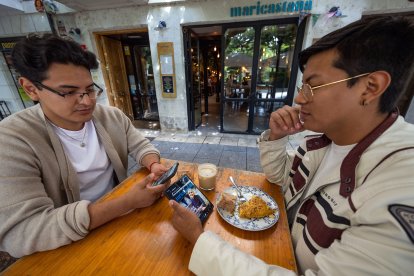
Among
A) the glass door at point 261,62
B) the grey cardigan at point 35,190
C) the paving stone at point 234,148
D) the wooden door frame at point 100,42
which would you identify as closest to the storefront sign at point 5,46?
the wooden door frame at point 100,42

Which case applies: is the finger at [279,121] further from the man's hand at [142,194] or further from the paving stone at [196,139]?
the paving stone at [196,139]

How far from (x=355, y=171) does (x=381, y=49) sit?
53cm

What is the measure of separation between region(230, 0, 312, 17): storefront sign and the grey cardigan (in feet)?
13.1

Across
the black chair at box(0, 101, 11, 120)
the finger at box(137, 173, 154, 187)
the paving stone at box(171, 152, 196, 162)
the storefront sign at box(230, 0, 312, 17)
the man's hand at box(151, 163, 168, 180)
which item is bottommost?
the paving stone at box(171, 152, 196, 162)

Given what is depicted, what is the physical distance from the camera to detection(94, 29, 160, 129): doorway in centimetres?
502

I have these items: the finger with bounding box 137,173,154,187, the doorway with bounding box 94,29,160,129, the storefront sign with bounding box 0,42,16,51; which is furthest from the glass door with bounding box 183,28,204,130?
the storefront sign with bounding box 0,42,16,51

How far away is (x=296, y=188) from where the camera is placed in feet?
3.51

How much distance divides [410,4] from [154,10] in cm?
509

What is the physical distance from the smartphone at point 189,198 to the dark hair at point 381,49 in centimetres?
Result: 96

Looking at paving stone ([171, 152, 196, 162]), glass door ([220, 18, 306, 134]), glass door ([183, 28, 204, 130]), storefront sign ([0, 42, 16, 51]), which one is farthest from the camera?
storefront sign ([0, 42, 16, 51])

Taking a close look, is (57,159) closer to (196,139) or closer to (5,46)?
(196,139)

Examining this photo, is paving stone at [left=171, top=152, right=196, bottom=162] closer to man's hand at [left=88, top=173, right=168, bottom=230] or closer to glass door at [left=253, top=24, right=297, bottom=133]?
glass door at [left=253, top=24, right=297, bottom=133]

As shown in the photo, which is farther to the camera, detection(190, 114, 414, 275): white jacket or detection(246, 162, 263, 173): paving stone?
detection(246, 162, 263, 173): paving stone

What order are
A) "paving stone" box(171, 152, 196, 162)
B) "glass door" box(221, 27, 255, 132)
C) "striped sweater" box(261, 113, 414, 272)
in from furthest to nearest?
"glass door" box(221, 27, 255, 132) → "paving stone" box(171, 152, 196, 162) → "striped sweater" box(261, 113, 414, 272)
